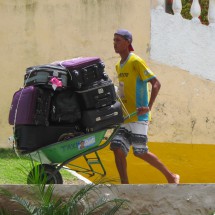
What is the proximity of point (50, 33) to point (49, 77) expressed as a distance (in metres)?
2.97

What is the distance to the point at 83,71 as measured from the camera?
6543mm

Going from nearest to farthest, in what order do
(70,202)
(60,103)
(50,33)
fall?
(70,202)
(60,103)
(50,33)

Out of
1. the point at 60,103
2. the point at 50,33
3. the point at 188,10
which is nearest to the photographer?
the point at 60,103

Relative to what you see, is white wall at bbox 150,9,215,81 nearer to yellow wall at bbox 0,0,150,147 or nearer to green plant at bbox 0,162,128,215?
yellow wall at bbox 0,0,150,147

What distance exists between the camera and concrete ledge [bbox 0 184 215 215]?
210 inches

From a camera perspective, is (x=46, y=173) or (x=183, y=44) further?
(x=183, y=44)

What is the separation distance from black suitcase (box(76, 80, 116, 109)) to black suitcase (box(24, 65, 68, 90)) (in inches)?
7.6

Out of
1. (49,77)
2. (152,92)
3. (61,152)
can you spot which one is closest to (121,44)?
(152,92)

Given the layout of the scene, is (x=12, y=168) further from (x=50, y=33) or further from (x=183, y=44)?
(x=183, y=44)

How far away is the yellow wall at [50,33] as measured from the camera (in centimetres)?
926

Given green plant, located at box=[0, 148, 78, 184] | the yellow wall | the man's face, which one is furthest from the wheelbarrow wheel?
the yellow wall

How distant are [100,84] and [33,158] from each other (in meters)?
0.83

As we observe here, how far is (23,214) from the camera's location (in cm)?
522

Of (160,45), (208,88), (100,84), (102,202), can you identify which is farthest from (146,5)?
(102,202)
